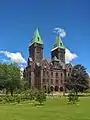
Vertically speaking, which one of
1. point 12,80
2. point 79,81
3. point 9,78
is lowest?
point 12,80

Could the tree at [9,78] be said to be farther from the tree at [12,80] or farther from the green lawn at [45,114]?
the green lawn at [45,114]

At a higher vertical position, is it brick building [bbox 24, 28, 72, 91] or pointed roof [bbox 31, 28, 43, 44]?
pointed roof [bbox 31, 28, 43, 44]

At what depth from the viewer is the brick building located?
152 meters

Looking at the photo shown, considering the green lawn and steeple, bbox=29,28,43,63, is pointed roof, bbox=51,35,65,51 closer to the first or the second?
steeple, bbox=29,28,43,63

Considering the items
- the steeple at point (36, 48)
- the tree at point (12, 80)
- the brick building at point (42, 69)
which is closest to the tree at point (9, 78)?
the tree at point (12, 80)

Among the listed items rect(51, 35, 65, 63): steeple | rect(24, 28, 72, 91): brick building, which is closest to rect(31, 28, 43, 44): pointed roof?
rect(24, 28, 72, 91): brick building

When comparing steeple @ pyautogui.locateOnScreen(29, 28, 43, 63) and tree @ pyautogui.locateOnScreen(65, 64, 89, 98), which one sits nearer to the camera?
tree @ pyautogui.locateOnScreen(65, 64, 89, 98)

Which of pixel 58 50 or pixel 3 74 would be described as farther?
pixel 58 50

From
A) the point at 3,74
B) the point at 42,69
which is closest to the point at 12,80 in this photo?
the point at 3,74

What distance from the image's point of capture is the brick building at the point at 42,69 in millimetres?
151875

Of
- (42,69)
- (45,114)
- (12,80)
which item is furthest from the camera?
(42,69)

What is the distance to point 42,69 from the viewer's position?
151 metres

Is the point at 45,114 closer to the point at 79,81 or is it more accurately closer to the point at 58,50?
the point at 79,81

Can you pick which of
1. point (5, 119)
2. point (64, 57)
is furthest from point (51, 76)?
point (5, 119)
